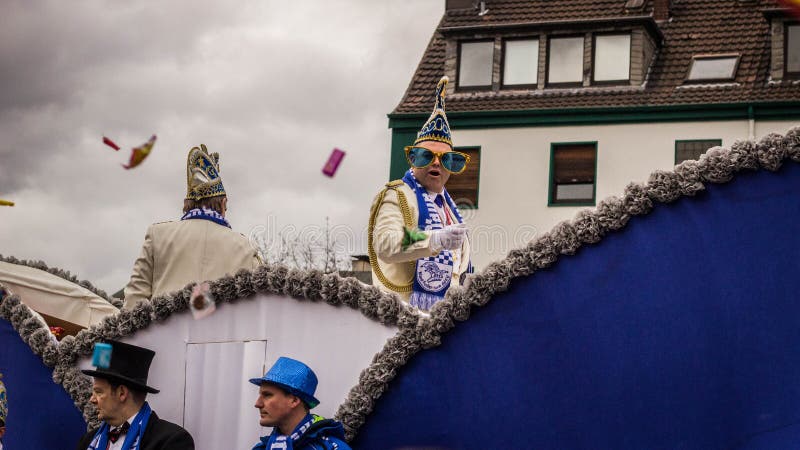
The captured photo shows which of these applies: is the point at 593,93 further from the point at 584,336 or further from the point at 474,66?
the point at 584,336

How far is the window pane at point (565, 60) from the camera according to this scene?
24438 mm

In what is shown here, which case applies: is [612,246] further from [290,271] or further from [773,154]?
[290,271]

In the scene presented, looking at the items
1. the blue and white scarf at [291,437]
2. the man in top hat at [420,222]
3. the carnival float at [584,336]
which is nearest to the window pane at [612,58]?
the man in top hat at [420,222]

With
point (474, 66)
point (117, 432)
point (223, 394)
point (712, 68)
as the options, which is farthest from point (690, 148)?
point (117, 432)

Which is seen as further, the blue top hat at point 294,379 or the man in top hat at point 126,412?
the man in top hat at point 126,412

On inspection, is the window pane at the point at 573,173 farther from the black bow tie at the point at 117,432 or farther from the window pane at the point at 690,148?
the black bow tie at the point at 117,432

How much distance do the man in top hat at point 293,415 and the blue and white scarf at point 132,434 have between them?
0.58 meters

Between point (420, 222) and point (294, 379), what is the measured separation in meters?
1.33

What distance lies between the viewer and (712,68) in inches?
974

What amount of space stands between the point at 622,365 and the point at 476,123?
20727 mm

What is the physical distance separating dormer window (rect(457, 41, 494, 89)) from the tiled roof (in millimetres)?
276

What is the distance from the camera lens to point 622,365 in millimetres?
4660

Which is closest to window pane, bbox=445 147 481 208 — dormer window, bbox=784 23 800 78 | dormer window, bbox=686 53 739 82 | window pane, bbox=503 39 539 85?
window pane, bbox=503 39 539 85

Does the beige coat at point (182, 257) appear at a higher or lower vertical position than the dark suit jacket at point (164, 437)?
higher
